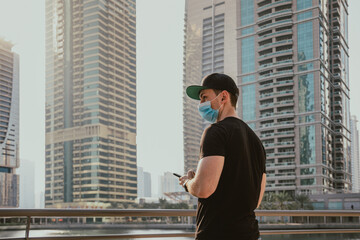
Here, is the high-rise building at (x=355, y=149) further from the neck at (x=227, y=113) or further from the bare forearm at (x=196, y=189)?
the bare forearm at (x=196, y=189)

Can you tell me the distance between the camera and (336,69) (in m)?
67.6

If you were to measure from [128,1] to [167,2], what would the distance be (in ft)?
29.7

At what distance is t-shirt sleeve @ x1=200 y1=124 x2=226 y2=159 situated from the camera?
1270mm

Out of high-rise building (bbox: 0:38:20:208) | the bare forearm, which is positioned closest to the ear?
the bare forearm

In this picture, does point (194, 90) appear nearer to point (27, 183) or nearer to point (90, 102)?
point (90, 102)

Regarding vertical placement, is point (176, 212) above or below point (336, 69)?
below

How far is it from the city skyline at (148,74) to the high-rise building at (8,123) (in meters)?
3.58

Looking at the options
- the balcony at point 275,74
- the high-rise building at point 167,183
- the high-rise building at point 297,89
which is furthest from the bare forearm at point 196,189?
the high-rise building at point 167,183

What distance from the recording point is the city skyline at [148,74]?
276ft

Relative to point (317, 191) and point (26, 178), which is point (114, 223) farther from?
point (26, 178)

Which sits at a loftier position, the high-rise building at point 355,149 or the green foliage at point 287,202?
the high-rise building at point 355,149

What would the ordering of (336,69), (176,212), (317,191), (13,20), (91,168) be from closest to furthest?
(176,212) → (317,191) → (336,69) → (91,168) → (13,20)

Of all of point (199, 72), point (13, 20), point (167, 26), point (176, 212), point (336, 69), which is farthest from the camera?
point (167, 26)

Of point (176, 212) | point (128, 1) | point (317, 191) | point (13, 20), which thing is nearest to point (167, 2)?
point (128, 1)
